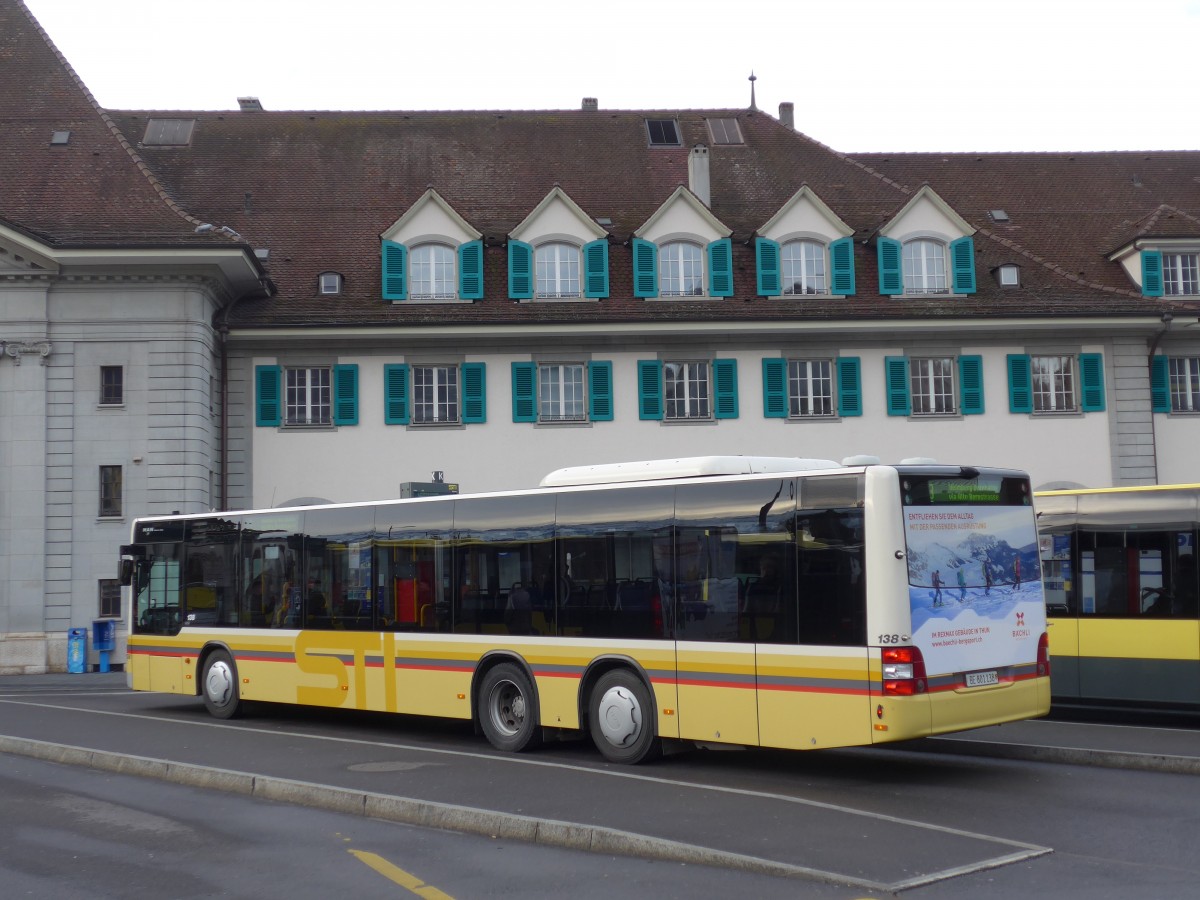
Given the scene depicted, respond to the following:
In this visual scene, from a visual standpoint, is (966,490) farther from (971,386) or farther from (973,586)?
(971,386)

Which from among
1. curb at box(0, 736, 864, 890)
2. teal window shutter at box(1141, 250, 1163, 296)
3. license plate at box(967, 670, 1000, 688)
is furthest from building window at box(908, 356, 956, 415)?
curb at box(0, 736, 864, 890)

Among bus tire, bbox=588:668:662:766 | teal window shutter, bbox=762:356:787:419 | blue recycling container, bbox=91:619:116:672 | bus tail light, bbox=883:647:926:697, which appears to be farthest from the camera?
teal window shutter, bbox=762:356:787:419

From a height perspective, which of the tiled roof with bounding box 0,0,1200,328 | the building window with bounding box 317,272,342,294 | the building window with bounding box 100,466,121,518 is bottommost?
the building window with bounding box 100,466,121,518

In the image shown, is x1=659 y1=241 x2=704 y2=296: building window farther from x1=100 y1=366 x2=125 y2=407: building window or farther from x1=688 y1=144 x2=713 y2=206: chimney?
x1=100 y1=366 x2=125 y2=407: building window

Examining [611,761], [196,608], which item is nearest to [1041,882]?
[611,761]

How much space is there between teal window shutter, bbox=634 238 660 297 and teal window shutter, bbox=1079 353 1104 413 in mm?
10289

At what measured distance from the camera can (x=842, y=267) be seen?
3322 centimetres

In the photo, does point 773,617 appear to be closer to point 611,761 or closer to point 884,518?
point 884,518

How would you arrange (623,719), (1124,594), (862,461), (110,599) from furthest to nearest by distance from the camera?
(110,599)
(1124,594)
(623,719)
(862,461)

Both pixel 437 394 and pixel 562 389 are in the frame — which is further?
pixel 562 389

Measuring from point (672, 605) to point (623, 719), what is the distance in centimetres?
131

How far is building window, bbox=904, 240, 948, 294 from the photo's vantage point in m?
33.6

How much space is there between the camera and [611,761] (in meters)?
13.9

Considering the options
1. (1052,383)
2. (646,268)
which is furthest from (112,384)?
(1052,383)
